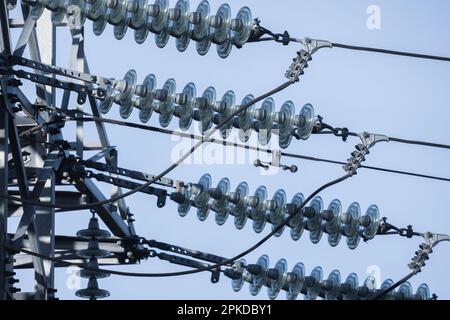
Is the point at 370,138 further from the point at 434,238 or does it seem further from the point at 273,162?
the point at 434,238

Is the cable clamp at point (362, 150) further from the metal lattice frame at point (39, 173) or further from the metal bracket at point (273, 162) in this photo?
the metal lattice frame at point (39, 173)

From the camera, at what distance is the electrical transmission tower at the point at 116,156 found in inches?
830

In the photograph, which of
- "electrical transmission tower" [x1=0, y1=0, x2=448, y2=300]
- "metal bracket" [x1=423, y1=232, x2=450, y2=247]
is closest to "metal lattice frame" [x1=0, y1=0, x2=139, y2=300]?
"electrical transmission tower" [x1=0, y1=0, x2=448, y2=300]

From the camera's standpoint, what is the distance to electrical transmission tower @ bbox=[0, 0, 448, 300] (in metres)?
21.1

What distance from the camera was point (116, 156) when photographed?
23.3 meters

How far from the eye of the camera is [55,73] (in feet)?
70.3

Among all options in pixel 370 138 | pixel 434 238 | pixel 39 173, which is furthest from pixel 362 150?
pixel 39 173

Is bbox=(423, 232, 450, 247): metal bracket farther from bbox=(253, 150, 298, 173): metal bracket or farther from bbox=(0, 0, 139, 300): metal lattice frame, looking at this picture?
bbox=(0, 0, 139, 300): metal lattice frame

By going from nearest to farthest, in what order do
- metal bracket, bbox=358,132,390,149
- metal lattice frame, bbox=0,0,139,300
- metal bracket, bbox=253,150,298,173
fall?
metal lattice frame, bbox=0,0,139,300
metal bracket, bbox=358,132,390,149
metal bracket, bbox=253,150,298,173

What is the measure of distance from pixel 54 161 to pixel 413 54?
11.7 ft

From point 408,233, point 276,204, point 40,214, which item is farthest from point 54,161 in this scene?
point 408,233
